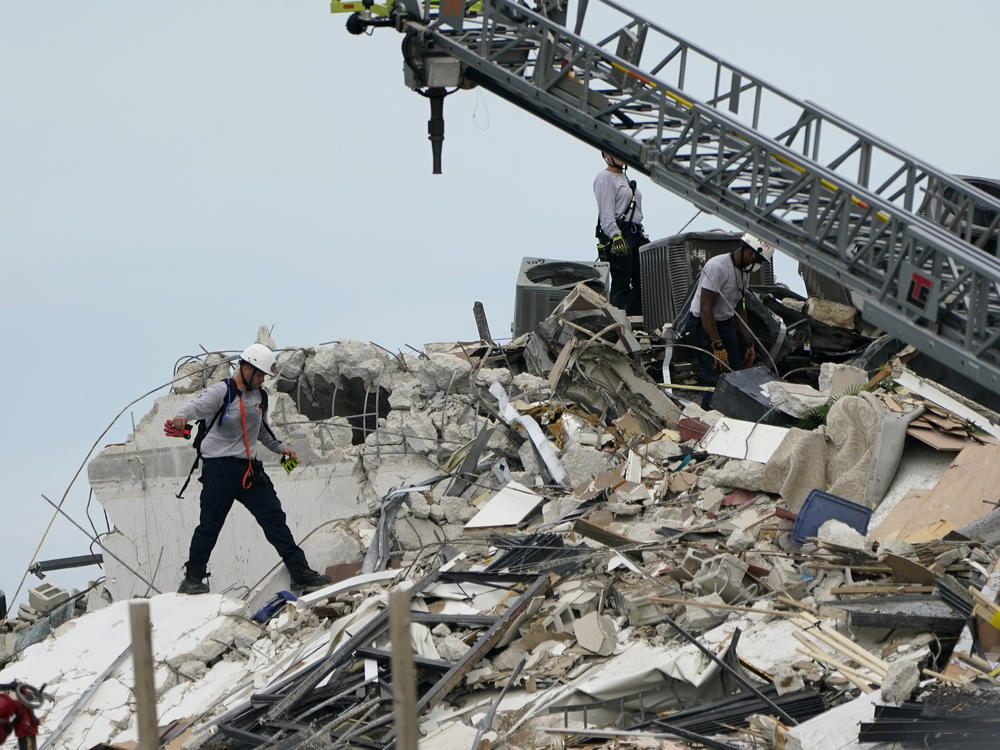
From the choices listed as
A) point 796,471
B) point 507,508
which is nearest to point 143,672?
point 796,471

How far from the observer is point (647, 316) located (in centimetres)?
1588

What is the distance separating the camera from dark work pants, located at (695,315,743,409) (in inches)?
544

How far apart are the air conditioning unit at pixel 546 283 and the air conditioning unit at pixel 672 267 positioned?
929 mm

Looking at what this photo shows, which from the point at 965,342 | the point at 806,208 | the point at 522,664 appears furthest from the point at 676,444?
the point at 522,664

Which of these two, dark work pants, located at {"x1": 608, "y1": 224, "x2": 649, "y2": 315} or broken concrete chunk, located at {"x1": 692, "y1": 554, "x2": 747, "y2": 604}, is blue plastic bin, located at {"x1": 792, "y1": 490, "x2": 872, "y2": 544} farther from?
dark work pants, located at {"x1": 608, "y1": 224, "x2": 649, "y2": 315}

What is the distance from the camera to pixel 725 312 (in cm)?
1366

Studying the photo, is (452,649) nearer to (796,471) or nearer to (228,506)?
(228,506)

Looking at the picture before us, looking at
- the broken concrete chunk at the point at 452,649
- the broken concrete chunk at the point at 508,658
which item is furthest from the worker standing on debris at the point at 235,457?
the broken concrete chunk at the point at 508,658

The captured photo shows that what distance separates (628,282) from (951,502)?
756 centimetres

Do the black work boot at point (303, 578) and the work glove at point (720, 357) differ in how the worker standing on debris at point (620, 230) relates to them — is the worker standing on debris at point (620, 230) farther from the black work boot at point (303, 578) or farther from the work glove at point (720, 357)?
the black work boot at point (303, 578)

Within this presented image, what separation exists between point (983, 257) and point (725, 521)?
103 inches

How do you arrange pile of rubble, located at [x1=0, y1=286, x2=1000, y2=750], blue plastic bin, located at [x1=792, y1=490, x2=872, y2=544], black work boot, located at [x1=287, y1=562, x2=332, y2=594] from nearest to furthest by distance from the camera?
pile of rubble, located at [x1=0, y1=286, x2=1000, y2=750] → blue plastic bin, located at [x1=792, y1=490, x2=872, y2=544] → black work boot, located at [x1=287, y1=562, x2=332, y2=594]

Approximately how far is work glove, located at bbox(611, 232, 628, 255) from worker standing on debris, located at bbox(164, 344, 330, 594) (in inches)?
234

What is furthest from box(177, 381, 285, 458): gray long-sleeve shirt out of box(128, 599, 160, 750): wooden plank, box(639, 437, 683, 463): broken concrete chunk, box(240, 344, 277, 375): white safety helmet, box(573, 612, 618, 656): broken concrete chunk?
box(128, 599, 160, 750): wooden plank
